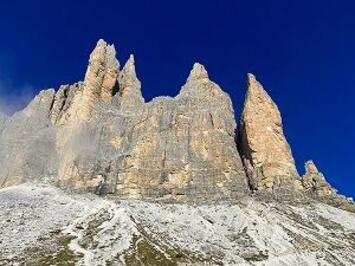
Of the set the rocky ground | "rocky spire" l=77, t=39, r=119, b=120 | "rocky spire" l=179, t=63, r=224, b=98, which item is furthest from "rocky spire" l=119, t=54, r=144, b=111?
the rocky ground

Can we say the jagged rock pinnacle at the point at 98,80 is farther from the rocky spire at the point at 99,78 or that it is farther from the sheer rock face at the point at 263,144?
the sheer rock face at the point at 263,144

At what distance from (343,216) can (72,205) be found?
5499cm

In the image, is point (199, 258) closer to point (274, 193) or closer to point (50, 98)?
point (274, 193)

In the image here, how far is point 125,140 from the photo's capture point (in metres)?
141

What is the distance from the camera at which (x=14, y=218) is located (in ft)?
323

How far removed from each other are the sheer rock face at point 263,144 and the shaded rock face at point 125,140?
12.0 feet

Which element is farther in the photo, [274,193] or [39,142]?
[39,142]

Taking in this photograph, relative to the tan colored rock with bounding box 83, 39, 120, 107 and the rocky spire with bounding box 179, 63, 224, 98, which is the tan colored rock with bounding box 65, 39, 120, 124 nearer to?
the tan colored rock with bounding box 83, 39, 120, 107

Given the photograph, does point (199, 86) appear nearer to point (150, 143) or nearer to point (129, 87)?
point (129, 87)

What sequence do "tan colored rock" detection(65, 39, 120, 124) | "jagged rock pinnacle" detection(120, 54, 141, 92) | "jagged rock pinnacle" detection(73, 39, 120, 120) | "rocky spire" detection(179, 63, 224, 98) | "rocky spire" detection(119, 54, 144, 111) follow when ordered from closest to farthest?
"tan colored rock" detection(65, 39, 120, 124), "jagged rock pinnacle" detection(73, 39, 120, 120), "rocky spire" detection(179, 63, 224, 98), "rocky spire" detection(119, 54, 144, 111), "jagged rock pinnacle" detection(120, 54, 141, 92)

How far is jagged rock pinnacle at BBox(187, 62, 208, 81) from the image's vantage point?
162875 millimetres

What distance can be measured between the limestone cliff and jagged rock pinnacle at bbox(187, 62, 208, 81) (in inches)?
16.6

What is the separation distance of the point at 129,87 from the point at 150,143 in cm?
3522

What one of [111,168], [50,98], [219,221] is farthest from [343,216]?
[50,98]
